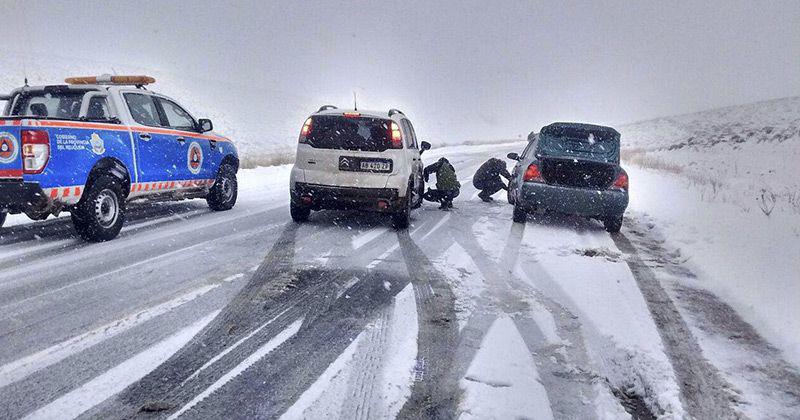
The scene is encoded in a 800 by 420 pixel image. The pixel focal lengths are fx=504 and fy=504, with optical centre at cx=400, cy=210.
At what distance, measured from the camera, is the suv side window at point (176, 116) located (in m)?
8.22

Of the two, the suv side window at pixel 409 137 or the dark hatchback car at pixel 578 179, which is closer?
the dark hatchback car at pixel 578 179

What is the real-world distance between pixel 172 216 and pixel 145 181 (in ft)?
4.64

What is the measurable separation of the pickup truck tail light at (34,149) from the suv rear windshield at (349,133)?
3.35 metres

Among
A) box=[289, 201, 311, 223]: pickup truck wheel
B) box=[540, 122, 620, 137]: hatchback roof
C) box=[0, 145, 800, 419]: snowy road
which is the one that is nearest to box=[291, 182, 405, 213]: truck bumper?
box=[289, 201, 311, 223]: pickup truck wheel

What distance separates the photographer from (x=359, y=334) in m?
3.76

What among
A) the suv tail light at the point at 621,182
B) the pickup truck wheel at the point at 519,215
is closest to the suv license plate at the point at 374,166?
the pickup truck wheel at the point at 519,215

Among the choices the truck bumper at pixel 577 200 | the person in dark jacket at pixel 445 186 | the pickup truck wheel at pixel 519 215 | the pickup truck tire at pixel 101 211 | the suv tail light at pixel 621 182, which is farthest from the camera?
the person in dark jacket at pixel 445 186

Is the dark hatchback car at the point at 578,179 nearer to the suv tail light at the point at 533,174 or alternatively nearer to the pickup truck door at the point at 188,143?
the suv tail light at the point at 533,174

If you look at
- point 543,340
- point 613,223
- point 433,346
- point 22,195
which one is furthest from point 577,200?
point 22,195

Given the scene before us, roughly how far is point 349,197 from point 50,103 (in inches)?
174


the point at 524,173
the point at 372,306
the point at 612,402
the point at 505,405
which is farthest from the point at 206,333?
Answer: the point at 524,173

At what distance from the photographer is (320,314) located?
4141mm

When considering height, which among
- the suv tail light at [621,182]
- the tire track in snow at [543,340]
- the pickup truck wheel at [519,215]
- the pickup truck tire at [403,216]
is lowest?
the tire track in snow at [543,340]

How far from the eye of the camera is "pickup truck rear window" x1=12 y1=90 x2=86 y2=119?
23.0 ft
